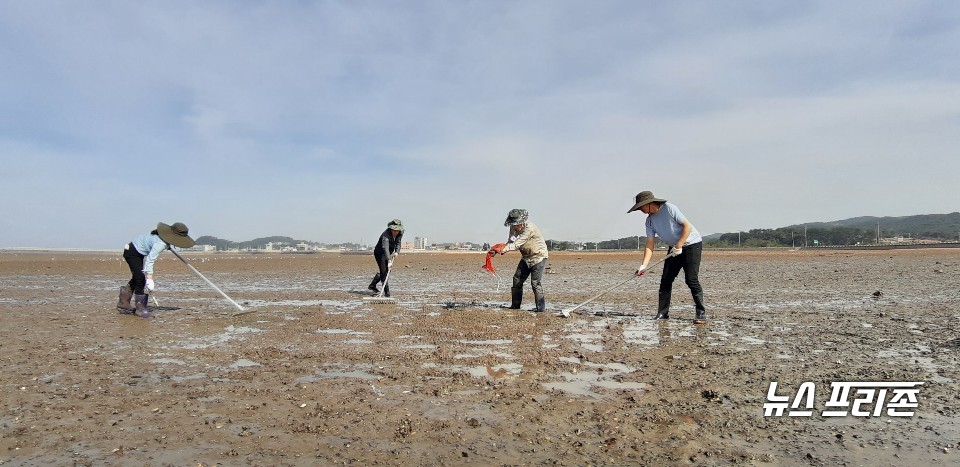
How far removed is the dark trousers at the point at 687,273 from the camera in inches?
377

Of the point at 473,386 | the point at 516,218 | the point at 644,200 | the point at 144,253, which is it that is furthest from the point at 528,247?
the point at 144,253

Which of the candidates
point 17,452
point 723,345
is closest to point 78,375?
point 17,452

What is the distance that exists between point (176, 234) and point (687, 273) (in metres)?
8.60

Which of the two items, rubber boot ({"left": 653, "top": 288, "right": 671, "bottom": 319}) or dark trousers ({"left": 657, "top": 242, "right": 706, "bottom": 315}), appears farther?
rubber boot ({"left": 653, "top": 288, "right": 671, "bottom": 319})

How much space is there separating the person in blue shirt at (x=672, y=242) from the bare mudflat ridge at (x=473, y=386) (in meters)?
0.51

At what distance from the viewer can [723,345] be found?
736cm

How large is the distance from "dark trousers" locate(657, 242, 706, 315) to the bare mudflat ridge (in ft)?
1.25

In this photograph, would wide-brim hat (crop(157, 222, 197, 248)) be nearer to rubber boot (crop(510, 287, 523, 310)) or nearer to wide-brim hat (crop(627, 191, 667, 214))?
rubber boot (crop(510, 287, 523, 310))

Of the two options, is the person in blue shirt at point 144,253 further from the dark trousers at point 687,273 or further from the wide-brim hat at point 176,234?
the dark trousers at point 687,273

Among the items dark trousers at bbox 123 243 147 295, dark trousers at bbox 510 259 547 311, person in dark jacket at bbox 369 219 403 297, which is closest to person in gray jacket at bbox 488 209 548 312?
dark trousers at bbox 510 259 547 311

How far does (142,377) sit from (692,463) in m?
4.96

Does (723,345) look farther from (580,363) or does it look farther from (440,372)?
(440,372)

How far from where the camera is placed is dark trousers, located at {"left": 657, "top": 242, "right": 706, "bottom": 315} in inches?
377

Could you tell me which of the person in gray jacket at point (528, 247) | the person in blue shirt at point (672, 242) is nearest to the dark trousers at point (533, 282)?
the person in gray jacket at point (528, 247)
